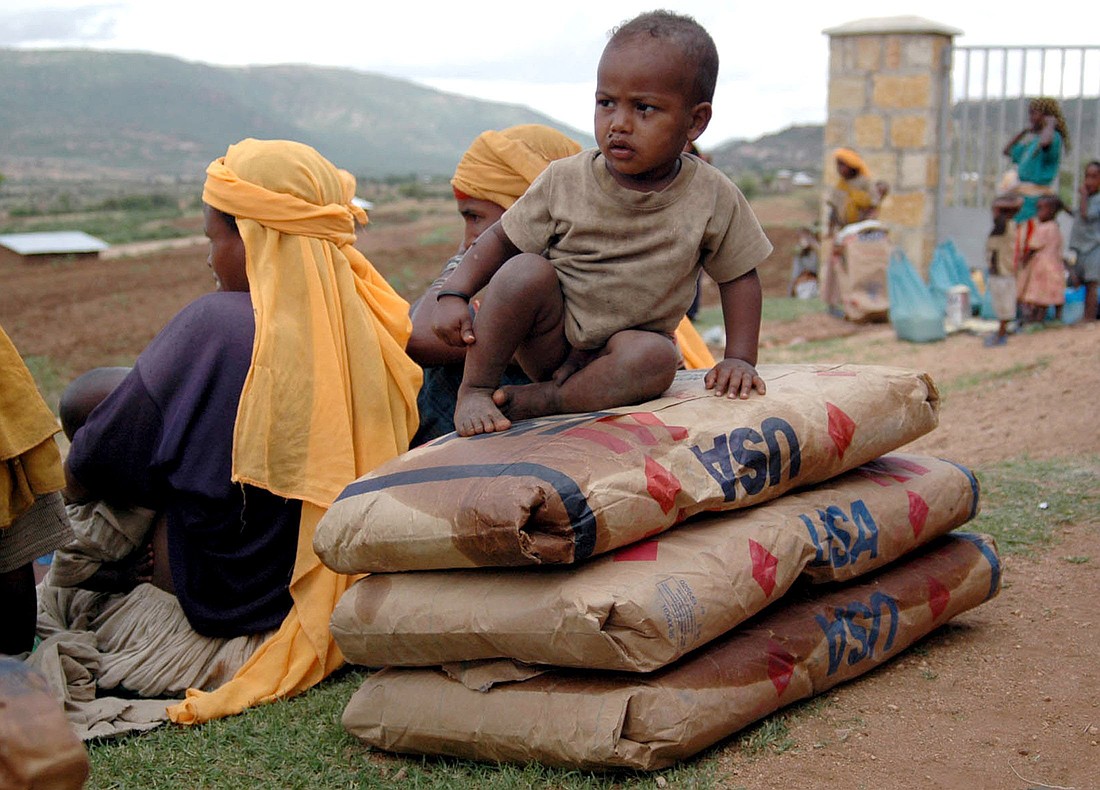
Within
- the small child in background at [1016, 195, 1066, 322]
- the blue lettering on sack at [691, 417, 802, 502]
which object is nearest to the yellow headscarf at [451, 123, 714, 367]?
the blue lettering on sack at [691, 417, 802, 502]

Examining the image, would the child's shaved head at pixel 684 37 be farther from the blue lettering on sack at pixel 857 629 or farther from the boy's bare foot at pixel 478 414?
the blue lettering on sack at pixel 857 629

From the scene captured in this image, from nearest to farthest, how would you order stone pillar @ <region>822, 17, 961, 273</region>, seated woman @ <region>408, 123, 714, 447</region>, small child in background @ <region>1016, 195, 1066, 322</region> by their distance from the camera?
seated woman @ <region>408, 123, 714, 447</region>, small child in background @ <region>1016, 195, 1066, 322</region>, stone pillar @ <region>822, 17, 961, 273</region>

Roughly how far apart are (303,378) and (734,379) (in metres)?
1.24

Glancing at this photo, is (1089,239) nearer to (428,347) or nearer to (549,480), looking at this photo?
(428,347)

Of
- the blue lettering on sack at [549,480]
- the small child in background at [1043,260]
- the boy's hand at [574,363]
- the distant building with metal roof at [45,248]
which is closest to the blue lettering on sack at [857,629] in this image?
the blue lettering on sack at [549,480]

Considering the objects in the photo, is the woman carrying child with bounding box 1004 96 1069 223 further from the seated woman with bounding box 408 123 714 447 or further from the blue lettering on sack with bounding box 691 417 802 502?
the blue lettering on sack with bounding box 691 417 802 502

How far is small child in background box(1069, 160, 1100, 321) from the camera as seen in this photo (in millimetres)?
10516

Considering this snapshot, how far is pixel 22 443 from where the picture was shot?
303 centimetres

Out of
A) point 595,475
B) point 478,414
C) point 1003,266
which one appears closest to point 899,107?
point 1003,266

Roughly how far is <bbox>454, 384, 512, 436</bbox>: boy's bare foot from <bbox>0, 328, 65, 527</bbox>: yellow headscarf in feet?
3.57

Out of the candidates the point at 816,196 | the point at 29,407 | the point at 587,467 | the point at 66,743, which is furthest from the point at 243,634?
the point at 816,196

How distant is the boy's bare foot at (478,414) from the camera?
3008 mm

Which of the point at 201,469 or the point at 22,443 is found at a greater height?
the point at 22,443

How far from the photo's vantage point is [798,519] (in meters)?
2.97
